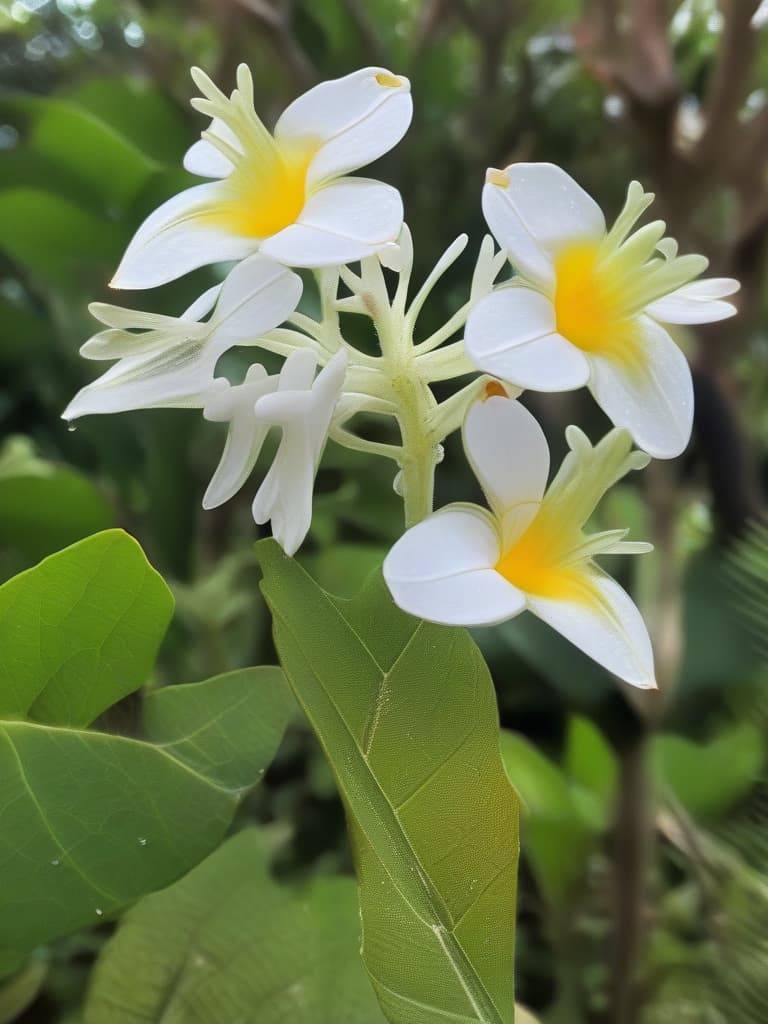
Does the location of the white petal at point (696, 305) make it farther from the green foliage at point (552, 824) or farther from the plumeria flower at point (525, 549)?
the green foliage at point (552, 824)

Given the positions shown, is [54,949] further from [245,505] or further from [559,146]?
[559,146]

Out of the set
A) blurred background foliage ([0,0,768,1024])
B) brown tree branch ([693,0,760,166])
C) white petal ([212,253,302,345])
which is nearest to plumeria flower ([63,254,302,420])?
white petal ([212,253,302,345])

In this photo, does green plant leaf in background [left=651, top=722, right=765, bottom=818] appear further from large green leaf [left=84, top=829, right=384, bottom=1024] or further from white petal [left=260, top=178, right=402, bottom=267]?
white petal [left=260, top=178, right=402, bottom=267]

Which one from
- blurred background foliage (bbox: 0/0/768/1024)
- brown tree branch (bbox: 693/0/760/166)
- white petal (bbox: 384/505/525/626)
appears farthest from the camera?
brown tree branch (bbox: 693/0/760/166)

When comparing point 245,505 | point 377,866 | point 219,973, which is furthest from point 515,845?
point 245,505

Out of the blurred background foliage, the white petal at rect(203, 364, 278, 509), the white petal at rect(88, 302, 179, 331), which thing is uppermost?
the white petal at rect(88, 302, 179, 331)

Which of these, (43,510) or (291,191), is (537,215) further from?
(43,510)
